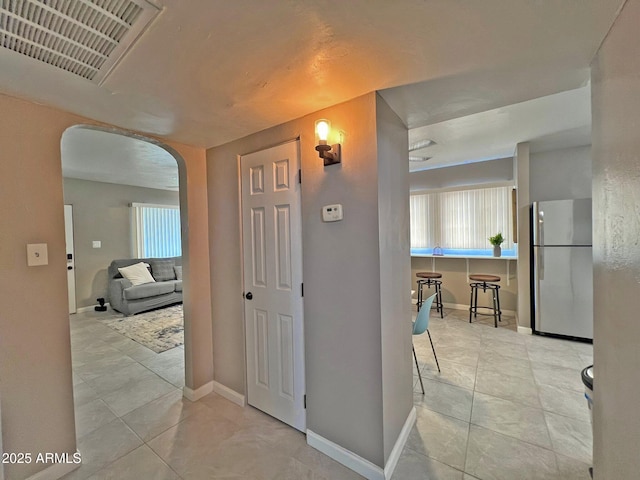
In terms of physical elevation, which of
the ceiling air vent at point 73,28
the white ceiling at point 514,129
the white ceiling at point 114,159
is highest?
the white ceiling at point 114,159

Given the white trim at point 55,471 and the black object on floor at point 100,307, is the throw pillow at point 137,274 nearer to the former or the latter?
the black object on floor at point 100,307

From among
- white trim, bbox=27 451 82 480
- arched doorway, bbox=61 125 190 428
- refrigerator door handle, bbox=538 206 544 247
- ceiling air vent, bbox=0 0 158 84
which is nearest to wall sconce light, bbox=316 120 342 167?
ceiling air vent, bbox=0 0 158 84

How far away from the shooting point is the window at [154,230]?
5723 mm

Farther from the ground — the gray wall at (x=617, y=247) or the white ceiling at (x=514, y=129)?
the white ceiling at (x=514, y=129)

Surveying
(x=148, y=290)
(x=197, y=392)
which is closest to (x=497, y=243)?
(x=197, y=392)

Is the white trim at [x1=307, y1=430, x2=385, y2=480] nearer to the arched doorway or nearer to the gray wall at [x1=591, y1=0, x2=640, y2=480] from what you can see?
the gray wall at [x1=591, y1=0, x2=640, y2=480]

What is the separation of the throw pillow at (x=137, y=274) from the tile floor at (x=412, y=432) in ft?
7.04

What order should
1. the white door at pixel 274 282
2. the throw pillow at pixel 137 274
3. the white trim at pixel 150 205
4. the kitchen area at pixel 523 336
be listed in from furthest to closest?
the white trim at pixel 150 205
the throw pillow at pixel 137 274
the white door at pixel 274 282
the kitchen area at pixel 523 336

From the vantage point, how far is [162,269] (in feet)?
18.0

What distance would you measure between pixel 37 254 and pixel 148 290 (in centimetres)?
367

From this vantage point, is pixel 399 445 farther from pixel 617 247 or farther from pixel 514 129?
pixel 514 129

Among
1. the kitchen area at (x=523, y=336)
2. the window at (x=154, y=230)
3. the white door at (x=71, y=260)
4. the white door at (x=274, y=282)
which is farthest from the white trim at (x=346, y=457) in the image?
the white door at (x=71, y=260)

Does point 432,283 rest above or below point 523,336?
above

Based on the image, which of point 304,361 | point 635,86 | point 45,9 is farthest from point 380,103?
point 304,361
